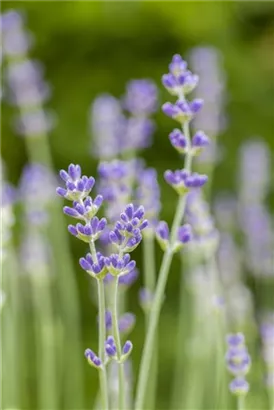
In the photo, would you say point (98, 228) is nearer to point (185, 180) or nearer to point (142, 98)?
point (185, 180)

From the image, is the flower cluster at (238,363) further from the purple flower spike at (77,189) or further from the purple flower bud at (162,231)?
the purple flower spike at (77,189)

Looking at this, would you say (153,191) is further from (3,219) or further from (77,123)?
(77,123)

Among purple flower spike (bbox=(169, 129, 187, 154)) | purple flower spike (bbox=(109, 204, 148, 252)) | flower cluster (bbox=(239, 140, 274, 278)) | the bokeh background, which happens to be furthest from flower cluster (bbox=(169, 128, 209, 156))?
the bokeh background

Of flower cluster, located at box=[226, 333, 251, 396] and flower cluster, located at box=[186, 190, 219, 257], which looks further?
flower cluster, located at box=[186, 190, 219, 257]

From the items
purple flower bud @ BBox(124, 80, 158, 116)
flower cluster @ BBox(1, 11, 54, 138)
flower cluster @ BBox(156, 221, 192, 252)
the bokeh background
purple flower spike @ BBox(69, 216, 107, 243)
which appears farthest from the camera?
the bokeh background

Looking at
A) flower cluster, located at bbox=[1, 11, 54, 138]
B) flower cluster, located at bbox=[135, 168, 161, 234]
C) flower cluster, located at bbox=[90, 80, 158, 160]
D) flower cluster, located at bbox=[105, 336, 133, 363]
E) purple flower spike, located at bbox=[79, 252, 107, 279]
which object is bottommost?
flower cluster, located at bbox=[105, 336, 133, 363]

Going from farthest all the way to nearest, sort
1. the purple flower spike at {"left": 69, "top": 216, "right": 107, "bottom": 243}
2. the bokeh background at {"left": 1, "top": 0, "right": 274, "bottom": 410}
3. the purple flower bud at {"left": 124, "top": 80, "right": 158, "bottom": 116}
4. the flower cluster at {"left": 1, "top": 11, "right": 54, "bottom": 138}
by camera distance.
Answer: the bokeh background at {"left": 1, "top": 0, "right": 274, "bottom": 410} < the flower cluster at {"left": 1, "top": 11, "right": 54, "bottom": 138} < the purple flower bud at {"left": 124, "top": 80, "right": 158, "bottom": 116} < the purple flower spike at {"left": 69, "top": 216, "right": 107, "bottom": 243}

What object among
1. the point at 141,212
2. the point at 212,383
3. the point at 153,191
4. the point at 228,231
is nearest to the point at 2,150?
the point at 228,231

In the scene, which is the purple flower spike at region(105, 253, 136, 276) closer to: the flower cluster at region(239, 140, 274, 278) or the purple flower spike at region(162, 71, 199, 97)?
the purple flower spike at region(162, 71, 199, 97)

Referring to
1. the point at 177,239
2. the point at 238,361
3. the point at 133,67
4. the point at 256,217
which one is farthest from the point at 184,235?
the point at 133,67
